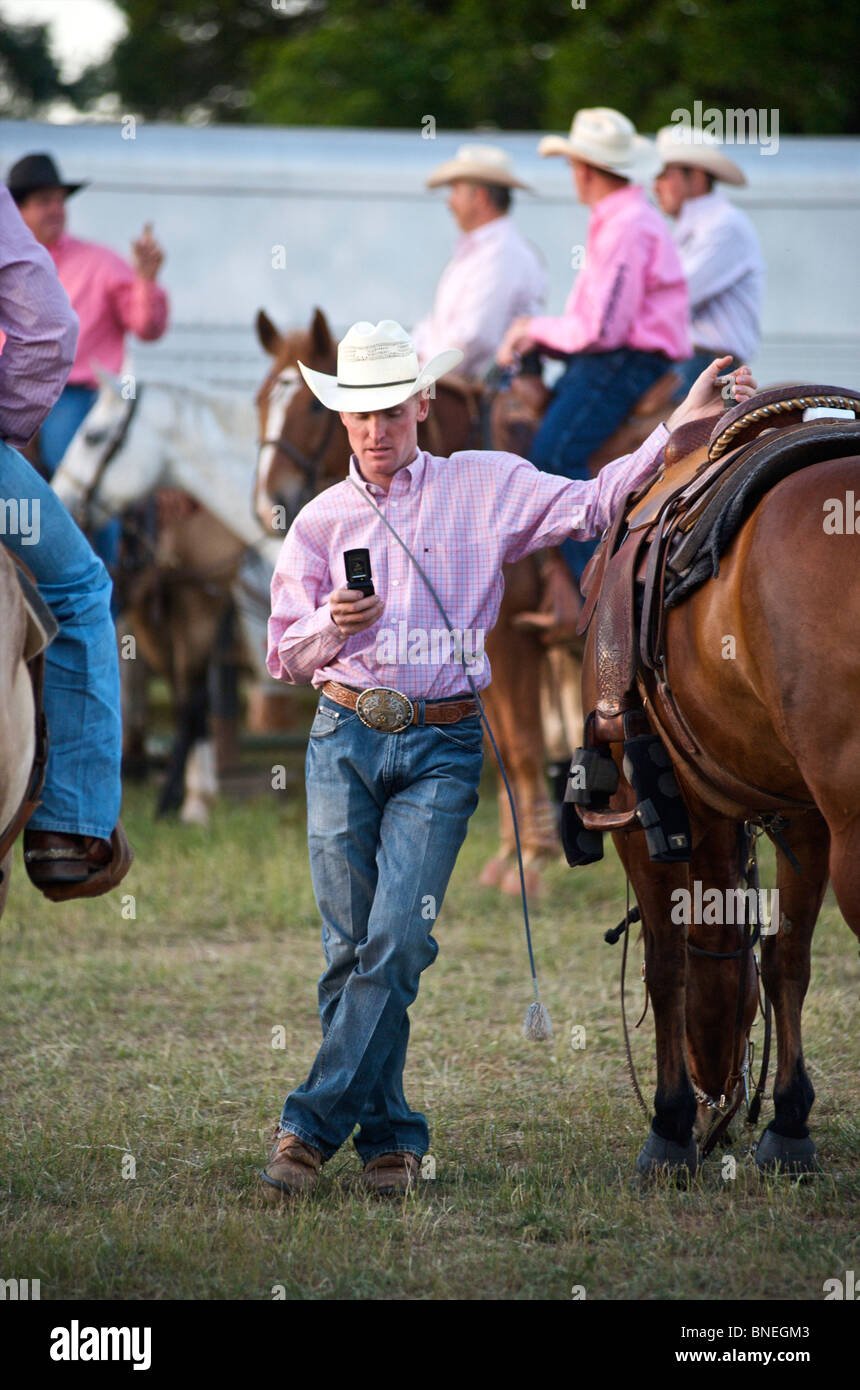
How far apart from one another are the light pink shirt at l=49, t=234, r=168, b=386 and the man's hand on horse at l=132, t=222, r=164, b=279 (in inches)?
14.4

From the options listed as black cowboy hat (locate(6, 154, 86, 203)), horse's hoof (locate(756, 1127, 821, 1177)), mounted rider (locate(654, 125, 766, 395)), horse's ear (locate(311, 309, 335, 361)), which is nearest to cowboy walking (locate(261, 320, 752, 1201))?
horse's hoof (locate(756, 1127, 821, 1177))

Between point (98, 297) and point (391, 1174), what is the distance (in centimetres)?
667

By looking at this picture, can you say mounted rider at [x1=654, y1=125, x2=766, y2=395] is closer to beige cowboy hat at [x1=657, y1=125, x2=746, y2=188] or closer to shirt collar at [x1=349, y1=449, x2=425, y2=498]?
beige cowboy hat at [x1=657, y1=125, x2=746, y2=188]

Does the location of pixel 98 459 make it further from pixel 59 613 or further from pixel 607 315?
pixel 59 613

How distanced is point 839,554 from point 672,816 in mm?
832

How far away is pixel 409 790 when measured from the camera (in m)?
3.85

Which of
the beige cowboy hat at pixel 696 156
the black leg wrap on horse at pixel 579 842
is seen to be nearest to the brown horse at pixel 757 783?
the black leg wrap on horse at pixel 579 842

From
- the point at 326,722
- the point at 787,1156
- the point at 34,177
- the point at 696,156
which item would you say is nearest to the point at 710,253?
the point at 696,156

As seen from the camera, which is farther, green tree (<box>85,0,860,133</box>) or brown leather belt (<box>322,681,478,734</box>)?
green tree (<box>85,0,860,133</box>)

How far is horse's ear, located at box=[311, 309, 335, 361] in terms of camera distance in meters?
7.42

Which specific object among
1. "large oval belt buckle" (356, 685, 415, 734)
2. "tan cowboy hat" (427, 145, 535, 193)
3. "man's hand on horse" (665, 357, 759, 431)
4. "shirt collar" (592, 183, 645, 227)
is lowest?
"large oval belt buckle" (356, 685, 415, 734)

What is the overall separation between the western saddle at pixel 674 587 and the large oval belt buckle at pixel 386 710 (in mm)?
468

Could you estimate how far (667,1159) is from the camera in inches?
155
